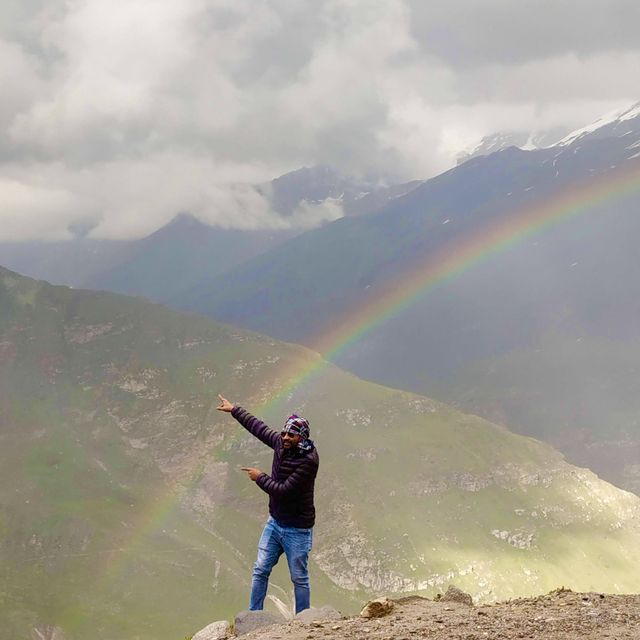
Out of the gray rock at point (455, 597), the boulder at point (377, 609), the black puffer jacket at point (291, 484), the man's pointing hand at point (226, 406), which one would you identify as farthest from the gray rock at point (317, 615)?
the man's pointing hand at point (226, 406)

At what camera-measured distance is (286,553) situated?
15328mm

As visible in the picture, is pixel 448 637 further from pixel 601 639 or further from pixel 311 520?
pixel 311 520

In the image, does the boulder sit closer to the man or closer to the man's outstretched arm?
the man

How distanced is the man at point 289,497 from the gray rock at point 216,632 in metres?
0.96

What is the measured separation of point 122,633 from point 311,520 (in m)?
174

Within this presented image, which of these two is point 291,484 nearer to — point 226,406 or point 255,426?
point 255,426

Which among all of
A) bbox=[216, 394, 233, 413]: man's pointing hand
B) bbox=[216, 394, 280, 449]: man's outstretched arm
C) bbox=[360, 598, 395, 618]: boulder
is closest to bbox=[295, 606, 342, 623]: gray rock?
bbox=[360, 598, 395, 618]: boulder

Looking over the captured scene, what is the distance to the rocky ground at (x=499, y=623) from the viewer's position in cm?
1137

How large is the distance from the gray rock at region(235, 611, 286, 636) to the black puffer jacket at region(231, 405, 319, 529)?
293 cm

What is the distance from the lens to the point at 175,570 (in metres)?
187

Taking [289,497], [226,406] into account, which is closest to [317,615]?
[289,497]

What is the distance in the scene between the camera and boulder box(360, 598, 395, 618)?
1412 cm

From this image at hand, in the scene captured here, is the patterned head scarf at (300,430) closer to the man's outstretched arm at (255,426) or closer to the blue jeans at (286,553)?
the man's outstretched arm at (255,426)

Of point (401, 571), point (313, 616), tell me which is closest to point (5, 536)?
point (401, 571)
